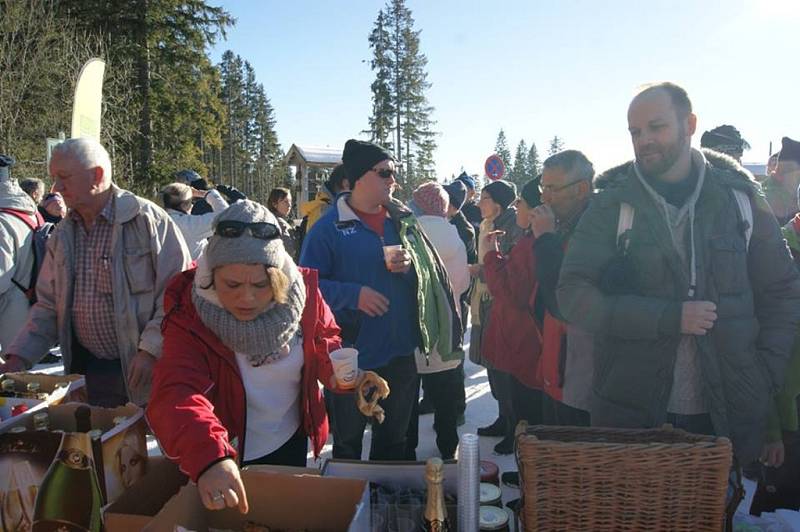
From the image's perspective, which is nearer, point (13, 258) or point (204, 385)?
point (204, 385)

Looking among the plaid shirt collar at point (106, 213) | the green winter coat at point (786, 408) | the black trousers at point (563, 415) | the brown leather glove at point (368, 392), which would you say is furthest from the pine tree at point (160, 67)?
the green winter coat at point (786, 408)

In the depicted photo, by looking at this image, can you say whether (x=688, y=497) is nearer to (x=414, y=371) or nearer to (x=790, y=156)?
(x=414, y=371)

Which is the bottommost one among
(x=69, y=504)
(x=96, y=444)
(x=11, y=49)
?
(x=69, y=504)

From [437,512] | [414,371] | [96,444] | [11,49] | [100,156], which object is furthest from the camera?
[11,49]

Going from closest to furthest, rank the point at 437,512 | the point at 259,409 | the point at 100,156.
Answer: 1. the point at 437,512
2. the point at 259,409
3. the point at 100,156

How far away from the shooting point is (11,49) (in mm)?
15531

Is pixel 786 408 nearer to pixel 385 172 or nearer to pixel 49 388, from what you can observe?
pixel 385 172

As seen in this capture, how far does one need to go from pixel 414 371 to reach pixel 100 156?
1.95 m

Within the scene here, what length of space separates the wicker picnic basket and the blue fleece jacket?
4.95ft

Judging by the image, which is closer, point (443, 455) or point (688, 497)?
point (688, 497)

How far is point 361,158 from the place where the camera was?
299cm

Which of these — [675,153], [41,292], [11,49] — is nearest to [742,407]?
[675,153]

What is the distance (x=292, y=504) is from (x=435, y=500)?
0.43 meters

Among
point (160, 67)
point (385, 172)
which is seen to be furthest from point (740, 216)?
point (160, 67)
